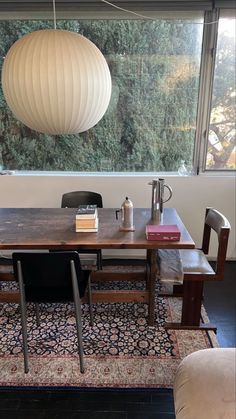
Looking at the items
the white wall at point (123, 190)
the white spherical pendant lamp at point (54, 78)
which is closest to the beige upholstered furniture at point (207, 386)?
the white spherical pendant lamp at point (54, 78)

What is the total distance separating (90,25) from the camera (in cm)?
304

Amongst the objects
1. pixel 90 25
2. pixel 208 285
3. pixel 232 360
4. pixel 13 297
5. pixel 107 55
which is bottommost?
pixel 208 285

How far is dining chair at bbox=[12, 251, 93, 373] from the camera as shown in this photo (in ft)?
5.62

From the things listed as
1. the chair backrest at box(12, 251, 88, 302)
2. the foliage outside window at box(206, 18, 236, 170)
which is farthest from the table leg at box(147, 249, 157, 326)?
the foliage outside window at box(206, 18, 236, 170)

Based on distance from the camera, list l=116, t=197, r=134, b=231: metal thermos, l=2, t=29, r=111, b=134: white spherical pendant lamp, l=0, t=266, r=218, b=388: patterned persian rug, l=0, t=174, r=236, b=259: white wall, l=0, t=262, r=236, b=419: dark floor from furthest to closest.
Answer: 1. l=0, t=174, r=236, b=259: white wall
2. l=116, t=197, r=134, b=231: metal thermos
3. l=0, t=266, r=218, b=388: patterned persian rug
4. l=0, t=262, r=236, b=419: dark floor
5. l=2, t=29, r=111, b=134: white spherical pendant lamp

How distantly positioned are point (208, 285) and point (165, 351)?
1028 millimetres

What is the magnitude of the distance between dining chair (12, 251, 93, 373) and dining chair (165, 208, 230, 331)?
2.38ft

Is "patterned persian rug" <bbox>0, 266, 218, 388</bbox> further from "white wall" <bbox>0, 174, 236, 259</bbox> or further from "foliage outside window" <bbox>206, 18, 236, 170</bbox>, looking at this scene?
"foliage outside window" <bbox>206, 18, 236, 170</bbox>

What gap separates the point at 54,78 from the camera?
60.3 inches

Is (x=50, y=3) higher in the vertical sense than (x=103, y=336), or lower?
higher

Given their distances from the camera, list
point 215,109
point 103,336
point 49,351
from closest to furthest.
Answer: point 49,351 → point 103,336 → point 215,109

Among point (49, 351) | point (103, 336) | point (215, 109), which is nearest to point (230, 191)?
point (215, 109)

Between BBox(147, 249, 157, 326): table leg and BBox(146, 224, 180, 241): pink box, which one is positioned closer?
BBox(146, 224, 180, 241): pink box

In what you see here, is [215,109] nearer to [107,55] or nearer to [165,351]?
[107,55]
